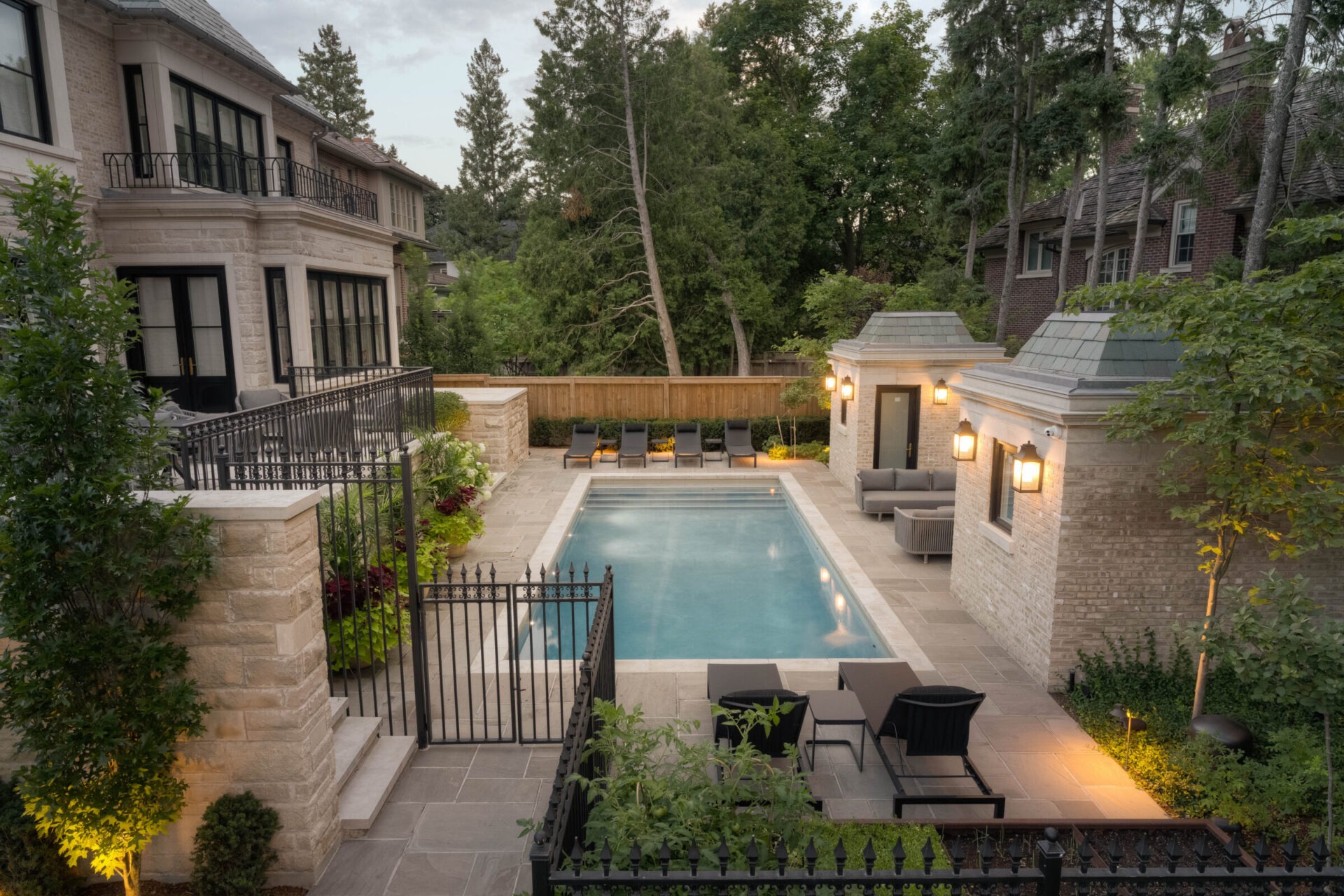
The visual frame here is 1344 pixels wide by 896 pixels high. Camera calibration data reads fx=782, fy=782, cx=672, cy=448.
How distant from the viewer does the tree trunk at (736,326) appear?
25172 mm

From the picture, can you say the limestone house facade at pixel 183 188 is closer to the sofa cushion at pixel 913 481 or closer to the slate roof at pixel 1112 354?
the sofa cushion at pixel 913 481

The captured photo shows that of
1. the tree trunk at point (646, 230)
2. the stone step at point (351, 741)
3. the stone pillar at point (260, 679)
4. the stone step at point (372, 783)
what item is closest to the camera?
the stone pillar at point (260, 679)

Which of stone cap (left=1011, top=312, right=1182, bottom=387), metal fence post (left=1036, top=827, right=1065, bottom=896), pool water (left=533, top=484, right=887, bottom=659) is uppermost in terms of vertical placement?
stone cap (left=1011, top=312, right=1182, bottom=387)

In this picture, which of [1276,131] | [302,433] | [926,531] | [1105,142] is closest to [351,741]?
[302,433]

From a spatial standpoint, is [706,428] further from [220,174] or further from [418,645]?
[418,645]

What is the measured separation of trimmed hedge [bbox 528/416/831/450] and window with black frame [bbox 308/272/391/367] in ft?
15.4

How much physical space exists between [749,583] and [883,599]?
8.38 feet

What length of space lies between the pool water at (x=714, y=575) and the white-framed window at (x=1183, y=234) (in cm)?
1329

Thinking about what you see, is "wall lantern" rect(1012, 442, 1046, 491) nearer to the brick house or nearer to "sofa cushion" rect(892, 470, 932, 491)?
"sofa cushion" rect(892, 470, 932, 491)

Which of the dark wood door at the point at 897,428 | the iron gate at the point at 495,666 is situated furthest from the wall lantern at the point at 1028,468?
the dark wood door at the point at 897,428

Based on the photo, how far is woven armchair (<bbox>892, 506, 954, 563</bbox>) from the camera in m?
11.7

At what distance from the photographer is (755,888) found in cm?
317

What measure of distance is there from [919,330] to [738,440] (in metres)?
5.59

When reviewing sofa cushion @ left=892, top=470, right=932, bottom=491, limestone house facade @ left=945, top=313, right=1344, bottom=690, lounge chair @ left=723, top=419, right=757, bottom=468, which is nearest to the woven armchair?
sofa cushion @ left=892, top=470, right=932, bottom=491
